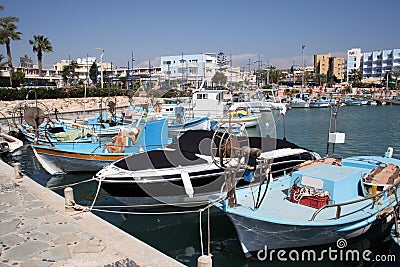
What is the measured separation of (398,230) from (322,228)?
7.78 ft

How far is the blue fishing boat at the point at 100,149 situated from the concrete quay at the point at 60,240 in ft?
14.7

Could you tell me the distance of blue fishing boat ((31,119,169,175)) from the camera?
43.9 feet

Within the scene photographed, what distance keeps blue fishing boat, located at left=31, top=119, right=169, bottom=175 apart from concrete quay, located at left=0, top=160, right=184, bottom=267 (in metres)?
4.48

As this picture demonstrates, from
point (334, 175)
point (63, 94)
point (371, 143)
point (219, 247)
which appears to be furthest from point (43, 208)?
point (63, 94)

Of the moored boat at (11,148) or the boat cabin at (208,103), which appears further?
the boat cabin at (208,103)

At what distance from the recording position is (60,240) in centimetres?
702

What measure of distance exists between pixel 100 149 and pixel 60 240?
28.3ft

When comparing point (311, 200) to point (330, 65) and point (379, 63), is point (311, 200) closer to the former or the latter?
point (379, 63)

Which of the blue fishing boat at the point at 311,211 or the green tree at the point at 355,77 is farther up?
the green tree at the point at 355,77

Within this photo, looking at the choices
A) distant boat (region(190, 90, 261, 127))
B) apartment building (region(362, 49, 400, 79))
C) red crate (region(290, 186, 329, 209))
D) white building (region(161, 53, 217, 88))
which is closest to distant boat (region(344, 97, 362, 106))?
apartment building (region(362, 49, 400, 79))

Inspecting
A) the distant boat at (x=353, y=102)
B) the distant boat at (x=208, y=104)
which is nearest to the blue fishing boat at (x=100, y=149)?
the distant boat at (x=208, y=104)

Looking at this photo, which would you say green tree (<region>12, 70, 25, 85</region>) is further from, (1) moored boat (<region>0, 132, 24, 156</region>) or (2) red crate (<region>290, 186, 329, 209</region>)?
(2) red crate (<region>290, 186, 329, 209</region>)

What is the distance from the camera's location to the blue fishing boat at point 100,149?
1338 centimetres

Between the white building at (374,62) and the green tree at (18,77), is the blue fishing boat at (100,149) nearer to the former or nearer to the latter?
the green tree at (18,77)
